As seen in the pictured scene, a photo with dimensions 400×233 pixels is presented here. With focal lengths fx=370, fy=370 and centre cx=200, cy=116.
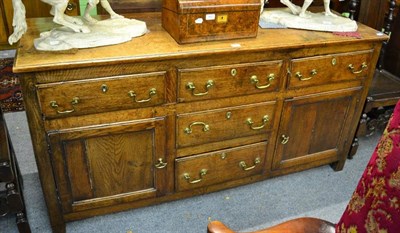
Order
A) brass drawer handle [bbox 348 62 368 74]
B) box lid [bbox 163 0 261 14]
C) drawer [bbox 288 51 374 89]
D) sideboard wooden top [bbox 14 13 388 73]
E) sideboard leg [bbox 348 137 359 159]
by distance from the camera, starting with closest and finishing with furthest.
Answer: sideboard wooden top [bbox 14 13 388 73] → box lid [bbox 163 0 261 14] → drawer [bbox 288 51 374 89] → brass drawer handle [bbox 348 62 368 74] → sideboard leg [bbox 348 137 359 159]

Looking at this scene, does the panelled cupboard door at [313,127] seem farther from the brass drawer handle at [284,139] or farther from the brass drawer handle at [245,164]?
the brass drawer handle at [245,164]

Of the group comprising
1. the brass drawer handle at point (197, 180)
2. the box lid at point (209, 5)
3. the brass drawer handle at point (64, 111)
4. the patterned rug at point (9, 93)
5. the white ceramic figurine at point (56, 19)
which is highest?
the box lid at point (209, 5)

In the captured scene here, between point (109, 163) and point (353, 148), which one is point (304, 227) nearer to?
point (109, 163)

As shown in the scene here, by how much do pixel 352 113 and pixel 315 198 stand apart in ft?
1.72

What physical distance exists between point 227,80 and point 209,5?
0.33 meters

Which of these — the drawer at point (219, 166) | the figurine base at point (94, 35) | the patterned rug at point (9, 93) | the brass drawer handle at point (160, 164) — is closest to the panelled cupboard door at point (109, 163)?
the brass drawer handle at point (160, 164)

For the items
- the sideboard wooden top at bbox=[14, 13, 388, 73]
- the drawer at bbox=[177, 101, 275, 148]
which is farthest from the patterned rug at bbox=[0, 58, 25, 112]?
the drawer at bbox=[177, 101, 275, 148]

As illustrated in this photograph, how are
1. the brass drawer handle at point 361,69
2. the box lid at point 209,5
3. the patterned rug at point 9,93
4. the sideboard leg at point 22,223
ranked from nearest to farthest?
the box lid at point 209,5, the sideboard leg at point 22,223, the brass drawer handle at point 361,69, the patterned rug at point 9,93

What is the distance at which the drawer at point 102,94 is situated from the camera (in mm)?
1402

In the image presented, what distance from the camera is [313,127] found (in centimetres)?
202

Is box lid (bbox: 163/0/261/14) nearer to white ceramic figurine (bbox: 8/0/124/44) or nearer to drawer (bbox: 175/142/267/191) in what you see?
white ceramic figurine (bbox: 8/0/124/44)

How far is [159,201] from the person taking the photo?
190cm

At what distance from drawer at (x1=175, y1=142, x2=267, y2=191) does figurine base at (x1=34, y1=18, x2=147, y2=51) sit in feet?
2.10

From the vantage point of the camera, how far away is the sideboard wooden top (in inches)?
53.5
